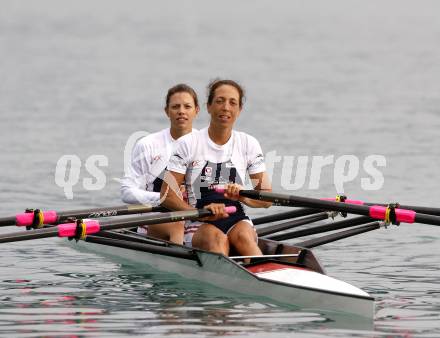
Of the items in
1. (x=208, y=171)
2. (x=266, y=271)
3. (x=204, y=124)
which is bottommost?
(x=266, y=271)

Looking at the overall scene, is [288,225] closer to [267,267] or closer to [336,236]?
[336,236]

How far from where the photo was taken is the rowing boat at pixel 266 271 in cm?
1355

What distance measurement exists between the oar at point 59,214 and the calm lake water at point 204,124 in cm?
78

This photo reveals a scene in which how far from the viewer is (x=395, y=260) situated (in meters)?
18.2

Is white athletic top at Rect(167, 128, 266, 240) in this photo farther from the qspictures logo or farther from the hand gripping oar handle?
the qspictures logo

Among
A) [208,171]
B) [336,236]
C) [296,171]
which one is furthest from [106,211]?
[296,171]

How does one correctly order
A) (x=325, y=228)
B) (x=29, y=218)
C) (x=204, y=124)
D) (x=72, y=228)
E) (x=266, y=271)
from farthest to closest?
(x=204, y=124) → (x=325, y=228) → (x=29, y=218) → (x=72, y=228) → (x=266, y=271)

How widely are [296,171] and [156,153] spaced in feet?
34.5

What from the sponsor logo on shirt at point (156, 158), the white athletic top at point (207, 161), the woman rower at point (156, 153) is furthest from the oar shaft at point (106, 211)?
the white athletic top at point (207, 161)

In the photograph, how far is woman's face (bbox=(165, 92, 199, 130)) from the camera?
17391 mm

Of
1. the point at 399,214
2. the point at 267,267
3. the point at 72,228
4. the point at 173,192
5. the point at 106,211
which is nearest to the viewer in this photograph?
the point at 267,267

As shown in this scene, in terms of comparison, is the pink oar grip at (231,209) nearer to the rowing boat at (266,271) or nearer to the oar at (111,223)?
the oar at (111,223)

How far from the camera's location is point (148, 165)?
17.6 m

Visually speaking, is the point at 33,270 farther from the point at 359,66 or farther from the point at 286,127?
the point at 359,66
